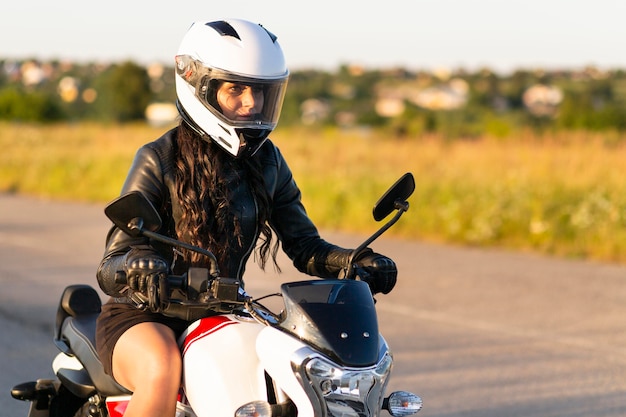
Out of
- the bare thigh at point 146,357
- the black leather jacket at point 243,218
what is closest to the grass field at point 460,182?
the black leather jacket at point 243,218

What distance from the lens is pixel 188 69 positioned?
12.1 ft

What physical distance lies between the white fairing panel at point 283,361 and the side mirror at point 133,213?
1.49 feet

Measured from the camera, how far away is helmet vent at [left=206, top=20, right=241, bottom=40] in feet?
11.5

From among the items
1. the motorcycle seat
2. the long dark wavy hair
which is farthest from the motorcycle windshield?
the motorcycle seat

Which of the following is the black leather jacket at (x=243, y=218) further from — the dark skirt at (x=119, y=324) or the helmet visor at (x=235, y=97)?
the helmet visor at (x=235, y=97)

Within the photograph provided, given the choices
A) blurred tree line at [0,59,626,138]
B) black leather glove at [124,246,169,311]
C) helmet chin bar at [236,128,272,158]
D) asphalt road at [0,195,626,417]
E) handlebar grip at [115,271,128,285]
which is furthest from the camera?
blurred tree line at [0,59,626,138]

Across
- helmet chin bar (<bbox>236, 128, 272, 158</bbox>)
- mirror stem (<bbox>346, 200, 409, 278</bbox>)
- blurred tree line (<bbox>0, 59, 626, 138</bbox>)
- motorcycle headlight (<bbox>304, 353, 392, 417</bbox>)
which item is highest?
helmet chin bar (<bbox>236, 128, 272, 158</bbox>)

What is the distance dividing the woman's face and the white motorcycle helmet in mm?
16

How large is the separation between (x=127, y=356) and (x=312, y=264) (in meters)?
0.77

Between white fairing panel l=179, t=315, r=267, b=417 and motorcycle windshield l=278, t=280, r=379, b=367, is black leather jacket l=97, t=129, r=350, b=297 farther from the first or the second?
motorcycle windshield l=278, t=280, r=379, b=367

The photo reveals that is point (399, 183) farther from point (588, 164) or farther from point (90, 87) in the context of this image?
point (90, 87)

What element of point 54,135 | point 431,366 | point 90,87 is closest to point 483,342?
point 431,366

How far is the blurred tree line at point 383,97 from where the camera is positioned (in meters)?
44.3

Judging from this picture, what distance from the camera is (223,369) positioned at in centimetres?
306
